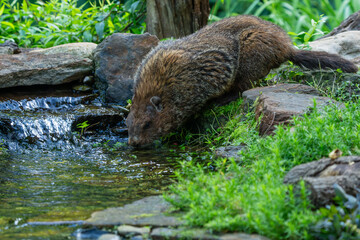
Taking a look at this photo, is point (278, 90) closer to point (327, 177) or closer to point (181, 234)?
point (327, 177)

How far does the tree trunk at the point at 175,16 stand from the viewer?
908 cm

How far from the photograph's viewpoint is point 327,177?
3322mm

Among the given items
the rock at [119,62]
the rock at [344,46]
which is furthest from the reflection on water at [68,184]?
the rock at [344,46]

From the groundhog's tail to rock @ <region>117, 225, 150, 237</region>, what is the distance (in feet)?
15.4

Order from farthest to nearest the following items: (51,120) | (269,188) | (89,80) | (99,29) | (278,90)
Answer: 1. (99,29)
2. (89,80)
3. (51,120)
4. (278,90)
5. (269,188)

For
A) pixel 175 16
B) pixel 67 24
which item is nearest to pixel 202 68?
pixel 175 16

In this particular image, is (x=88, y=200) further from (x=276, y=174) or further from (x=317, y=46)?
(x=317, y=46)

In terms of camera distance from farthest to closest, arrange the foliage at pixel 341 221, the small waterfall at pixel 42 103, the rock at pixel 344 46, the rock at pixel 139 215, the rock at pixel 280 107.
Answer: the rock at pixel 344 46 < the small waterfall at pixel 42 103 < the rock at pixel 280 107 < the rock at pixel 139 215 < the foliage at pixel 341 221

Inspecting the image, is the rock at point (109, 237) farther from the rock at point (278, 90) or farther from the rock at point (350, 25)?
the rock at point (350, 25)

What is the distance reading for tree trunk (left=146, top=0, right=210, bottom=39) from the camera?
29.8 feet

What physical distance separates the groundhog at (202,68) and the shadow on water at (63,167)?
1.83 feet

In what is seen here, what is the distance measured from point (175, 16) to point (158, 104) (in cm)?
311

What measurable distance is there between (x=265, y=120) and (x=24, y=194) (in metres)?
2.82

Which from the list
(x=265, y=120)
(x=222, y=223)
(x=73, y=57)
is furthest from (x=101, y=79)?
(x=222, y=223)
